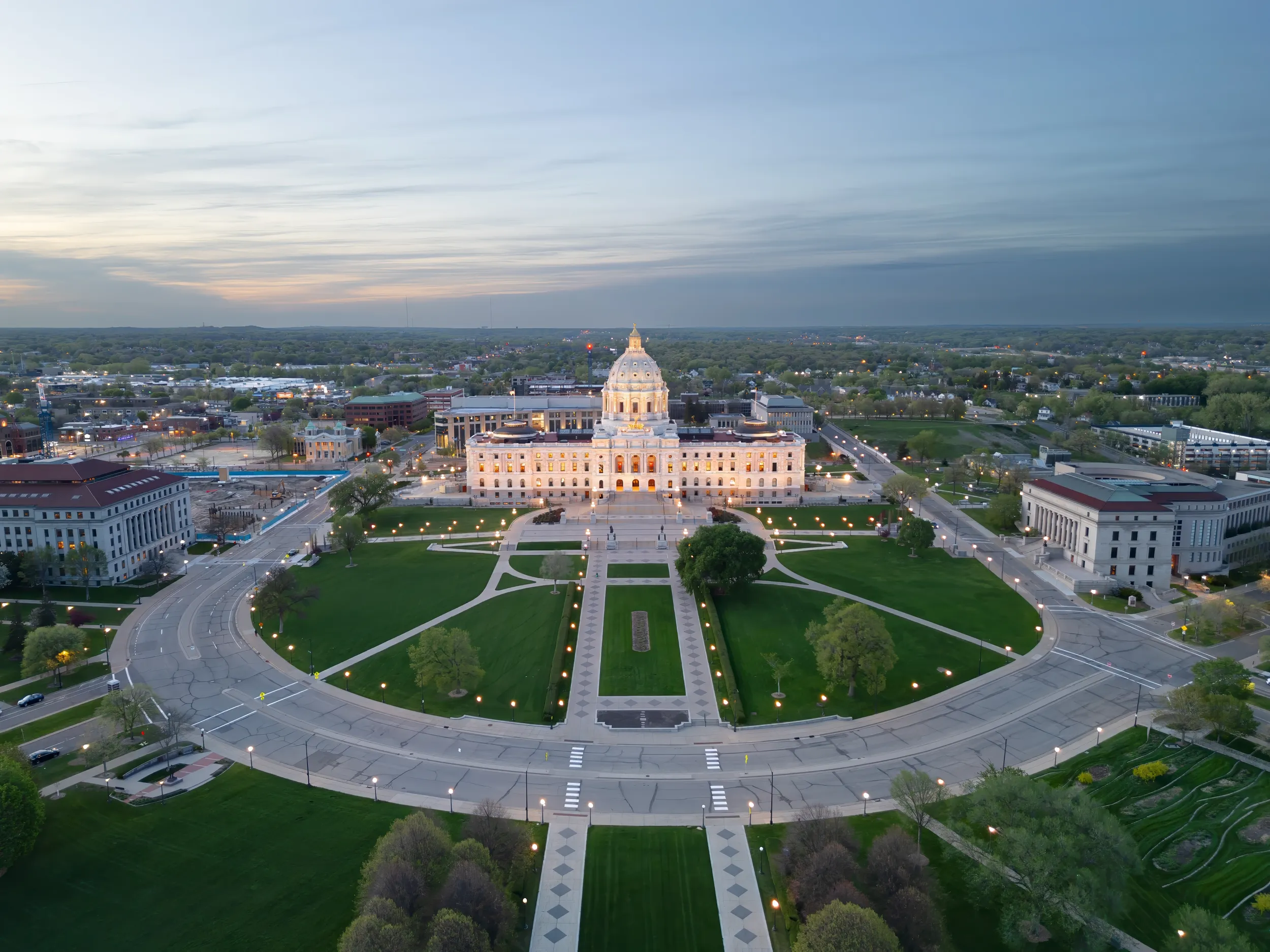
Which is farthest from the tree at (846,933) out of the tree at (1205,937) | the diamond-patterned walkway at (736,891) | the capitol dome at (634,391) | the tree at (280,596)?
the capitol dome at (634,391)

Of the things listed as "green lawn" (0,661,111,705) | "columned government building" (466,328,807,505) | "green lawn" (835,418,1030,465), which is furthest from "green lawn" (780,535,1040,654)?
"green lawn" (0,661,111,705)

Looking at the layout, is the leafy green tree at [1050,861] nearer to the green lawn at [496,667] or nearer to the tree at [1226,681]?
the tree at [1226,681]

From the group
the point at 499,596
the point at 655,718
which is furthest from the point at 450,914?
the point at 499,596

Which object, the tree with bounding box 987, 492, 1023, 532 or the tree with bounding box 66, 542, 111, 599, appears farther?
the tree with bounding box 987, 492, 1023, 532

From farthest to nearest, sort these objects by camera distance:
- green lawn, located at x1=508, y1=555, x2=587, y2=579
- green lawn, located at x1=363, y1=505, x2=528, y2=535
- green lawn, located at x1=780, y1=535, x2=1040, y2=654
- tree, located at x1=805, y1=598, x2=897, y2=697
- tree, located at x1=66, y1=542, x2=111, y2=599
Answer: green lawn, located at x1=363, y1=505, x2=528, y2=535 < green lawn, located at x1=508, y1=555, x2=587, y2=579 < tree, located at x1=66, y1=542, x2=111, y2=599 < green lawn, located at x1=780, y1=535, x2=1040, y2=654 < tree, located at x1=805, y1=598, x2=897, y2=697

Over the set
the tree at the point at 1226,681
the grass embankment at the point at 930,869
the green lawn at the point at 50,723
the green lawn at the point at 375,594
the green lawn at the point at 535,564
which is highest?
the tree at the point at 1226,681

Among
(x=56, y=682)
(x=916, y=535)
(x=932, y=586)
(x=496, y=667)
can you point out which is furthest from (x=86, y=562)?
(x=916, y=535)

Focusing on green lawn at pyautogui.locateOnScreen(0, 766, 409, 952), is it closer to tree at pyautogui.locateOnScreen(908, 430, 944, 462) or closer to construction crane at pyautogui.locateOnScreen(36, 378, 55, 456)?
tree at pyautogui.locateOnScreen(908, 430, 944, 462)
